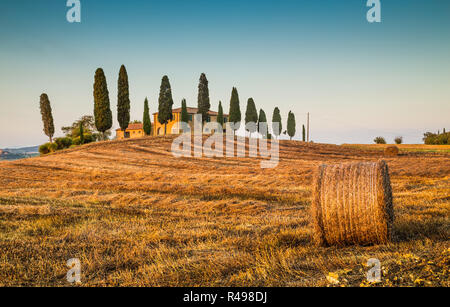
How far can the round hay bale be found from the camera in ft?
18.6

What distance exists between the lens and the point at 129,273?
448 centimetres

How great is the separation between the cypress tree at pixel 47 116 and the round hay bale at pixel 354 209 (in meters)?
49.6

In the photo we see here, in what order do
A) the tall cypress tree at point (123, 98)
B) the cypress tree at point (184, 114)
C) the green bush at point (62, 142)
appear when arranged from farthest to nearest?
the cypress tree at point (184, 114) < the tall cypress tree at point (123, 98) < the green bush at point (62, 142)

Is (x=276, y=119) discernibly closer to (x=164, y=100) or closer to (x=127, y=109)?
(x=164, y=100)

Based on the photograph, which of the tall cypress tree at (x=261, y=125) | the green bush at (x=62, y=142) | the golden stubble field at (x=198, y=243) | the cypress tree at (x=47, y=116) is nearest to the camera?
the golden stubble field at (x=198, y=243)

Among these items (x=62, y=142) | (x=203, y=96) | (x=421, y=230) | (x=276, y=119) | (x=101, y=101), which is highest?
(x=203, y=96)

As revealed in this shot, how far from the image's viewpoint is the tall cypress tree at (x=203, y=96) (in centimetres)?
5256

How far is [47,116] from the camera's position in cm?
4731

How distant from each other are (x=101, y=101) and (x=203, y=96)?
17.6 metres

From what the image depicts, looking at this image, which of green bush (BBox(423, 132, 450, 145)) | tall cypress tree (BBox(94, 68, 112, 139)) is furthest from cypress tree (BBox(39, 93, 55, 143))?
green bush (BBox(423, 132, 450, 145))

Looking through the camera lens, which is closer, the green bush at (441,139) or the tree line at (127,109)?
the tree line at (127,109)

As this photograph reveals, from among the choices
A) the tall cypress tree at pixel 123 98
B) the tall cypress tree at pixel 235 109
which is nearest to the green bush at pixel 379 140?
the tall cypress tree at pixel 235 109

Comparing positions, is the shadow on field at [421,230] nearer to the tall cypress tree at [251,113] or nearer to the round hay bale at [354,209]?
the round hay bale at [354,209]

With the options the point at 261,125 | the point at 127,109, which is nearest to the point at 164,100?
the point at 127,109
